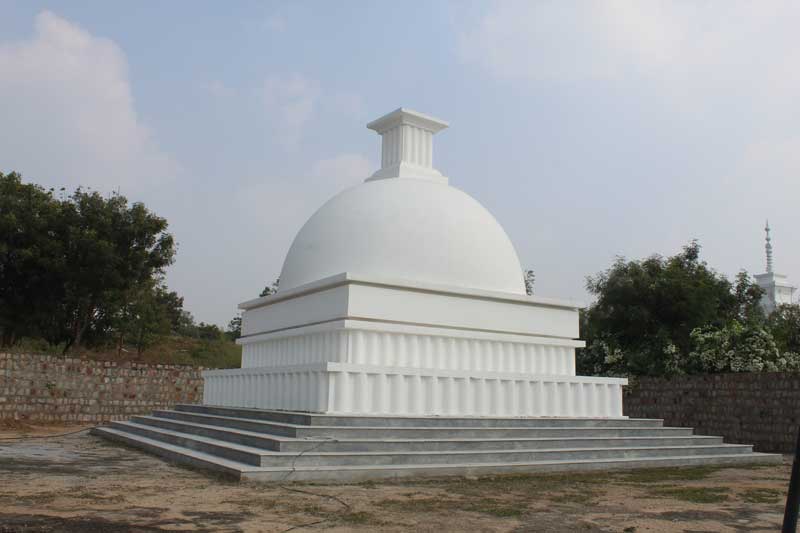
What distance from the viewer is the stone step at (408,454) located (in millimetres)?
8305

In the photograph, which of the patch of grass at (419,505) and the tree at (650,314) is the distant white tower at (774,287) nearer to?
the tree at (650,314)

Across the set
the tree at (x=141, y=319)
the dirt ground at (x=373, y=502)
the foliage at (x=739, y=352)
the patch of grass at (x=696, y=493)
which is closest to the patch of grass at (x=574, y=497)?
the dirt ground at (x=373, y=502)

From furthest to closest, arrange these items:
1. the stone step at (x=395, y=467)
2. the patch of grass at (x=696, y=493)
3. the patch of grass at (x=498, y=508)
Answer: the stone step at (x=395, y=467)
the patch of grass at (x=696, y=493)
the patch of grass at (x=498, y=508)

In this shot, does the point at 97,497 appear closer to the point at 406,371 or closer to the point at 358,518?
the point at 358,518

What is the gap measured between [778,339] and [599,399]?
10.6 m

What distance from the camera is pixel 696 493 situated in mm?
7848

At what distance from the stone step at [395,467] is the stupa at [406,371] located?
23 mm

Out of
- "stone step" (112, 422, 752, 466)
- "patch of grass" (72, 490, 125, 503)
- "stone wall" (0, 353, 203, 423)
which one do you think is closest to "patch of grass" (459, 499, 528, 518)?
"stone step" (112, 422, 752, 466)

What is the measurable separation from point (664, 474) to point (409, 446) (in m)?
3.61

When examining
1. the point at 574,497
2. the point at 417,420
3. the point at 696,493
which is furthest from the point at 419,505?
the point at 417,420

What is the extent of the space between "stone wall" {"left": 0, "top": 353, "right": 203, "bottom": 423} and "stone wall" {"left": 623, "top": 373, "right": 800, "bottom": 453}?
1229cm

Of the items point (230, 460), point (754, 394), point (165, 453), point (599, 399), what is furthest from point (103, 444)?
point (754, 394)

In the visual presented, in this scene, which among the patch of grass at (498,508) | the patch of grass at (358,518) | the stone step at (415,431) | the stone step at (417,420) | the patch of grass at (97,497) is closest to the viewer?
the patch of grass at (358,518)

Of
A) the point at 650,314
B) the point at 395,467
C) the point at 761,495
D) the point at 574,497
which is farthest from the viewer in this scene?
the point at 650,314
